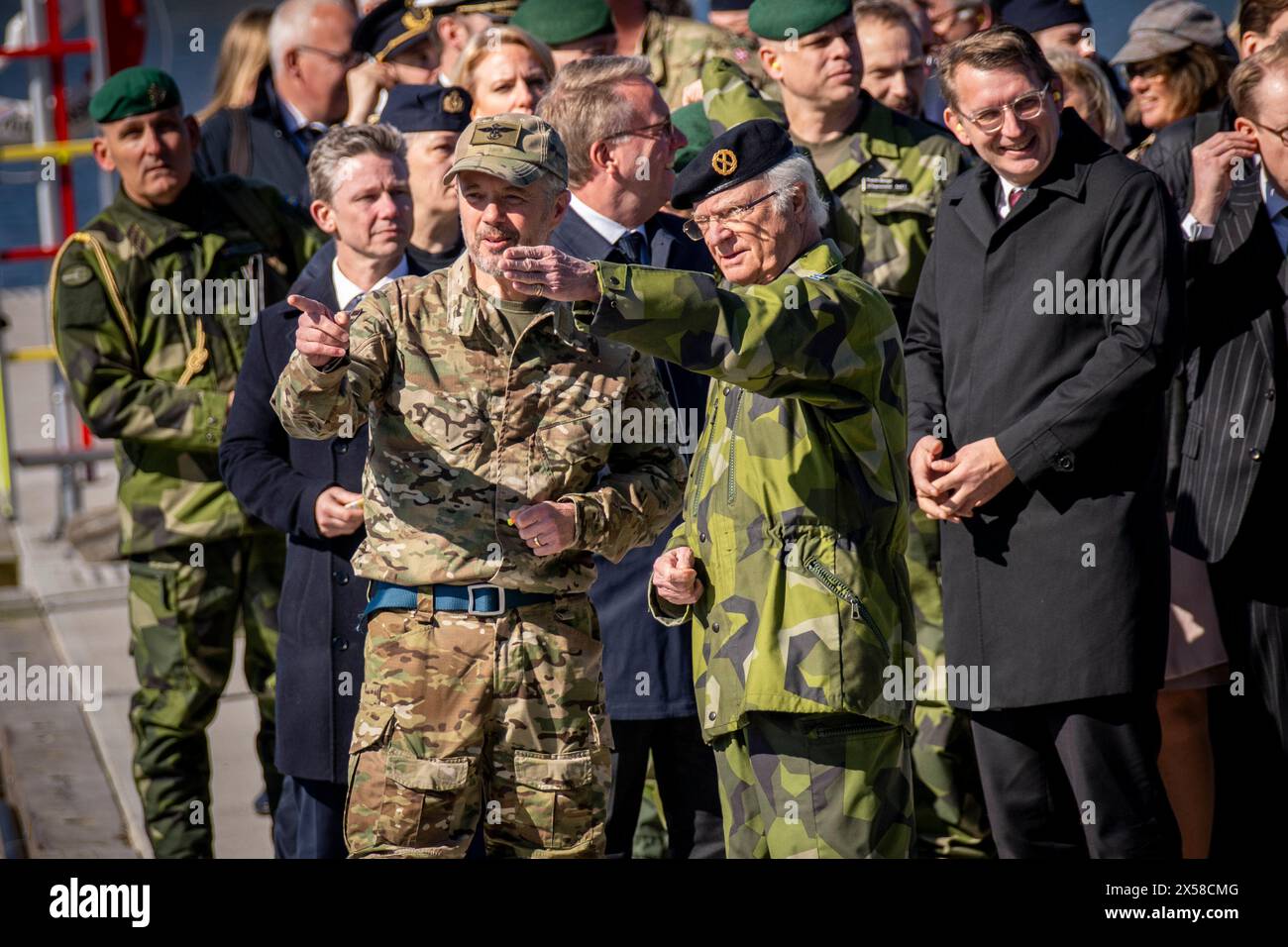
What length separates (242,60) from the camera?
675 cm

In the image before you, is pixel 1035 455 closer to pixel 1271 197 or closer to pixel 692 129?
pixel 1271 197

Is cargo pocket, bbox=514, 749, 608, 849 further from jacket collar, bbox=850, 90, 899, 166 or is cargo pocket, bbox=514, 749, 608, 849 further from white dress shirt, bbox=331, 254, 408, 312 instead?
jacket collar, bbox=850, 90, 899, 166

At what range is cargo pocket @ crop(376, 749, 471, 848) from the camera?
3514mm

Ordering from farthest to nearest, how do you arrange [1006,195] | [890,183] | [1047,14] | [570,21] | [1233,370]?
1. [1047,14]
2. [570,21]
3. [890,183]
4. [1233,370]
5. [1006,195]

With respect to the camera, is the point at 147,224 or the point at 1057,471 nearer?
the point at 1057,471

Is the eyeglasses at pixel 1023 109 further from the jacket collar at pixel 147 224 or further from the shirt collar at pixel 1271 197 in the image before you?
the jacket collar at pixel 147 224

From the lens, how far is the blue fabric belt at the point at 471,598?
11.7 feet

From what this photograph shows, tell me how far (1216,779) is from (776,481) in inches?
70.9

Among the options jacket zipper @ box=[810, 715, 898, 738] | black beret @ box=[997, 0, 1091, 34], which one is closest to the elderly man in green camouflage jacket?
jacket zipper @ box=[810, 715, 898, 738]

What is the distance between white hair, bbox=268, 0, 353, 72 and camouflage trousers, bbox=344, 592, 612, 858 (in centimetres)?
324

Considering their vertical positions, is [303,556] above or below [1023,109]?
below

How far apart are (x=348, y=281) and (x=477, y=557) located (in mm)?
1186

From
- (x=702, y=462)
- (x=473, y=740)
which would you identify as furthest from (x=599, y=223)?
(x=473, y=740)
